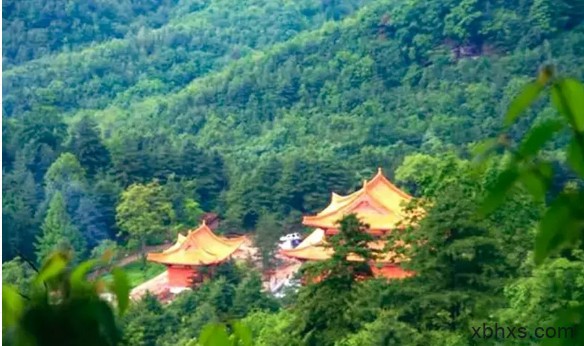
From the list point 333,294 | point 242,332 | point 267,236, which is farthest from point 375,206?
point 242,332

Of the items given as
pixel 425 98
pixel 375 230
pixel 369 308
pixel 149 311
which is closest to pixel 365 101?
pixel 425 98

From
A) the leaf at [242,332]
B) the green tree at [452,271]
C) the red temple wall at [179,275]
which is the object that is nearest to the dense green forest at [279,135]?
the green tree at [452,271]

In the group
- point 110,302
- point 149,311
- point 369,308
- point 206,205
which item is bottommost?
point 206,205

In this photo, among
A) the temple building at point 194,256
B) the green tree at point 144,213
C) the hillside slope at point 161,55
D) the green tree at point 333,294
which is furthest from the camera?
the hillside slope at point 161,55

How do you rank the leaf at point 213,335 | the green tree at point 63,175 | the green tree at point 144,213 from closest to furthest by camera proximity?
the leaf at point 213,335 < the green tree at point 144,213 < the green tree at point 63,175

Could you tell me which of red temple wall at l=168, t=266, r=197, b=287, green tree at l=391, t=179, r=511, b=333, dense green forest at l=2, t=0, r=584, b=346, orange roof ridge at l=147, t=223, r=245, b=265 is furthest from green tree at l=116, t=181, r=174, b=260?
green tree at l=391, t=179, r=511, b=333

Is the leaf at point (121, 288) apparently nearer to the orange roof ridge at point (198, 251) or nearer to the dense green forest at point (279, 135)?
the dense green forest at point (279, 135)

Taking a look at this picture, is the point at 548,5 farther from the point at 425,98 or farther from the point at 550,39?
the point at 425,98
